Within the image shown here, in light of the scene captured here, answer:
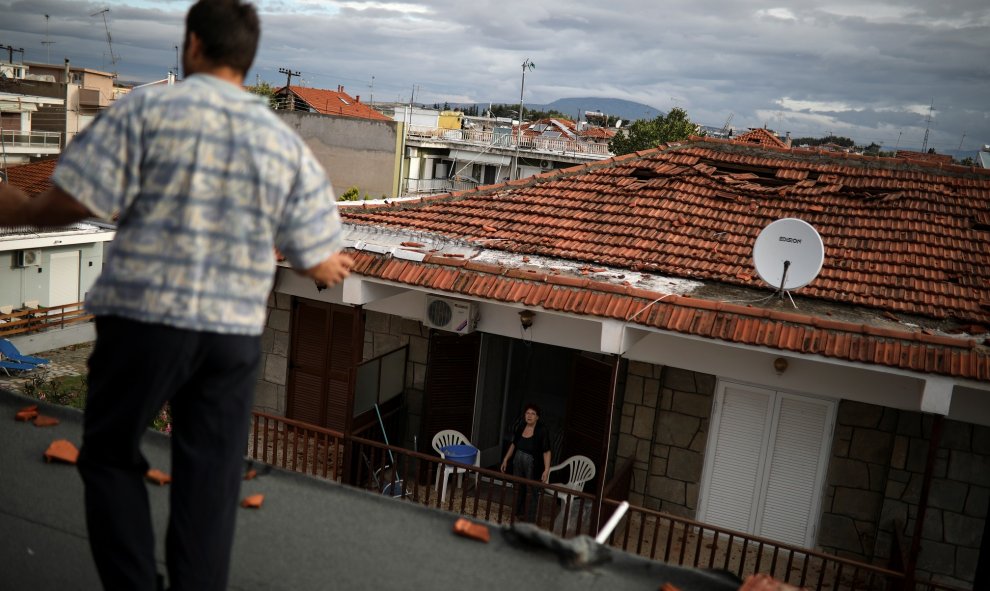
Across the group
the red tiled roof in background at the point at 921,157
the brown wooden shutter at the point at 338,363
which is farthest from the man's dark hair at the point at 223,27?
the red tiled roof in background at the point at 921,157

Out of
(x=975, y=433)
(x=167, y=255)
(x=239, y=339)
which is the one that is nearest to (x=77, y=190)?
(x=167, y=255)

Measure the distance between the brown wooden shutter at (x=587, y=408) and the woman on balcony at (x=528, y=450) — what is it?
891 millimetres

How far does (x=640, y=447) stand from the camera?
9.47 m

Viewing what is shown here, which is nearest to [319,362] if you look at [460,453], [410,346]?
[410,346]

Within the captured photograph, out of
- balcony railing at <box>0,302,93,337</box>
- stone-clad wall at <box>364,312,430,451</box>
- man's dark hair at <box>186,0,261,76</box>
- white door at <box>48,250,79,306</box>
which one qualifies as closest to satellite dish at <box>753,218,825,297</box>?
stone-clad wall at <box>364,312,430,451</box>

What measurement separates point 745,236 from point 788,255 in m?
1.96

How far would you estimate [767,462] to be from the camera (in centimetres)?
885

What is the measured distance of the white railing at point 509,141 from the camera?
43562mm

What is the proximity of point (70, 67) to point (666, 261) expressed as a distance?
45.0 metres

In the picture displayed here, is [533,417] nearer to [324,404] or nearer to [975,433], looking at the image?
[324,404]

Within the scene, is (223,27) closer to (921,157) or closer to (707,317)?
(707,317)

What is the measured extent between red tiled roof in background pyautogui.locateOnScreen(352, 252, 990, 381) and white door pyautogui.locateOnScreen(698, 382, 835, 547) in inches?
76.6

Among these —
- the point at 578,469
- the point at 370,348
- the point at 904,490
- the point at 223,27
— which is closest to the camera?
the point at 223,27

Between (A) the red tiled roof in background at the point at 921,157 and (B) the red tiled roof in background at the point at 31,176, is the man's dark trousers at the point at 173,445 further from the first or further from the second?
(B) the red tiled roof in background at the point at 31,176
